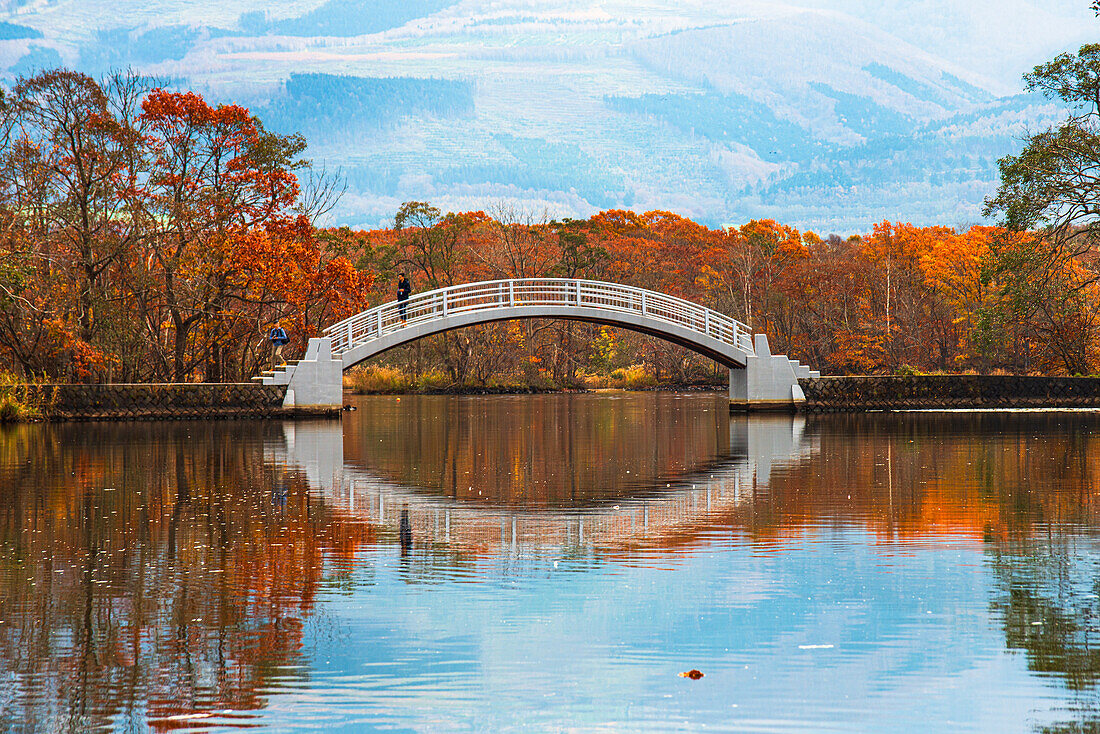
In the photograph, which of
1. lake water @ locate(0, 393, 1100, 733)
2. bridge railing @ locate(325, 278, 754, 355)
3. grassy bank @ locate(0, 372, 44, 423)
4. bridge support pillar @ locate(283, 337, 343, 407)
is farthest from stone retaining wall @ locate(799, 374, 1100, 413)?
grassy bank @ locate(0, 372, 44, 423)

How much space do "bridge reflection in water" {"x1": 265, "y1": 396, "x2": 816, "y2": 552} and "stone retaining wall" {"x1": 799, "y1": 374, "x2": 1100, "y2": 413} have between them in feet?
30.0

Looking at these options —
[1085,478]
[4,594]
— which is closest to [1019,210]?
[1085,478]

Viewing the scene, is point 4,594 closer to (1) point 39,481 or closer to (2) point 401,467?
(1) point 39,481

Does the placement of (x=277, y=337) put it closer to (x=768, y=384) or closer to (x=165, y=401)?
(x=165, y=401)

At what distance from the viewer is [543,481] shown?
45.7 feet

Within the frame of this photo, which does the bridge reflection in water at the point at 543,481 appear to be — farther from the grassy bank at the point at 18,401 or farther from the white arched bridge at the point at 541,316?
the grassy bank at the point at 18,401

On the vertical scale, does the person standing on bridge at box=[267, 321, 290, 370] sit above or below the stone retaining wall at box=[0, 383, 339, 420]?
above

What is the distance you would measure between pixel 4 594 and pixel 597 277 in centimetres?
5183

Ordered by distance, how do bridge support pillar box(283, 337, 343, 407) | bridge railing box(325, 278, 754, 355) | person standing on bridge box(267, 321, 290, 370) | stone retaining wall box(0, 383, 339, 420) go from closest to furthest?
stone retaining wall box(0, 383, 339, 420), bridge support pillar box(283, 337, 343, 407), bridge railing box(325, 278, 754, 355), person standing on bridge box(267, 321, 290, 370)

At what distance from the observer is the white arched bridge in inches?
1180

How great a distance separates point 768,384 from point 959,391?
18.8ft

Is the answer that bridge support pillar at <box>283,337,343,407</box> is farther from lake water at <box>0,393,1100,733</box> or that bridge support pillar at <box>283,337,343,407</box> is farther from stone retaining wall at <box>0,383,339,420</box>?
lake water at <box>0,393,1100,733</box>

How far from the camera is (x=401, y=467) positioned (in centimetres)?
1605

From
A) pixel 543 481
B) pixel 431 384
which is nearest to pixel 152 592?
pixel 543 481
